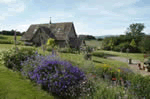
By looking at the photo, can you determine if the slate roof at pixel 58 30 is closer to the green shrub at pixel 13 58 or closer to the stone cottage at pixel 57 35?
the stone cottage at pixel 57 35

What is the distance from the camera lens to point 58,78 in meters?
4.92

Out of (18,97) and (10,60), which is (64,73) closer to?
(18,97)

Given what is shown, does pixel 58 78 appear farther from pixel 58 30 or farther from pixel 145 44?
pixel 145 44

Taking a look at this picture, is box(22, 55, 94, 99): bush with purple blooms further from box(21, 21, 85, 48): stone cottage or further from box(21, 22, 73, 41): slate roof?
box(21, 22, 73, 41): slate roof

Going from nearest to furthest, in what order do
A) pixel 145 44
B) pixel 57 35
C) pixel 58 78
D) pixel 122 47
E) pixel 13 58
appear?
pixel 58 78 → pixel 13 58 → pixel 57 35 → pixel 145 44 → pixel 122 47

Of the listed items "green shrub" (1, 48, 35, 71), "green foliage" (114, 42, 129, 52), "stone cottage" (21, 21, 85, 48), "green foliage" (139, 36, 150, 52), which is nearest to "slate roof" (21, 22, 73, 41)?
"stone cottage" (21, 21, 85, 48)

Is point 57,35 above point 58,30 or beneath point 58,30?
beneath

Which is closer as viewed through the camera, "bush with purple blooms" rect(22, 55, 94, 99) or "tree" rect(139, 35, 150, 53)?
"bush with purple blooms" rect(22, 55, 94, 99)

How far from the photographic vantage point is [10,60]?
7.68m

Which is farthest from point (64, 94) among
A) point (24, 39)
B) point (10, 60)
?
point (24, 39)

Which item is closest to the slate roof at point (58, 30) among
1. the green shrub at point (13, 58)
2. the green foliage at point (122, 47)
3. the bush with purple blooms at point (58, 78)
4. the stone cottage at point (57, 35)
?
the stone cottage at point (57, 35)

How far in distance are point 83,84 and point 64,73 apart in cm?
79

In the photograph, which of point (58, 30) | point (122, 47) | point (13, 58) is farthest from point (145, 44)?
point (13, 58)

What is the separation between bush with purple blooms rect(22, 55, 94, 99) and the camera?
15.7ft
